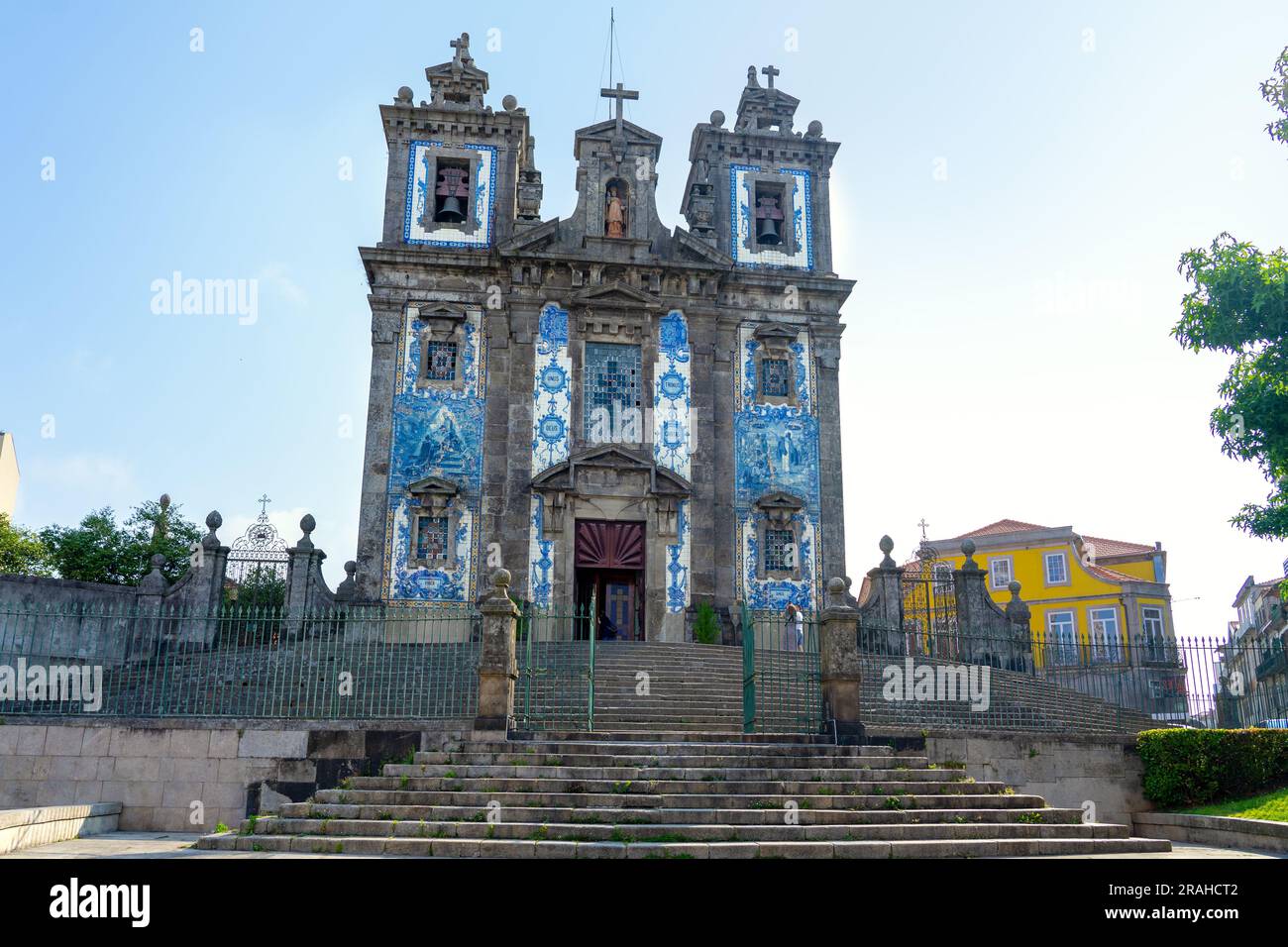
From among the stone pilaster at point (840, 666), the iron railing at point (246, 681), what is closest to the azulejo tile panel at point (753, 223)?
the iron railing at point (246, 681)

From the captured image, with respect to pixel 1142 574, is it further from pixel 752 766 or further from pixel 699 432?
pixel 752 766

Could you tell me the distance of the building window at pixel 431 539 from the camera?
21766 millimetres

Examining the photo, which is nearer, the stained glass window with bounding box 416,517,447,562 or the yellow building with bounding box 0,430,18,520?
the stained glass window with bounding box 416,517,447,562

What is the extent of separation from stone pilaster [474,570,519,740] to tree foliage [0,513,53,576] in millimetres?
20345

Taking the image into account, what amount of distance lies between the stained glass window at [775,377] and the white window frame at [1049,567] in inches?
871

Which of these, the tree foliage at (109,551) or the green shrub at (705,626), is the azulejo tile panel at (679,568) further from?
the tree foliage at (109,551)

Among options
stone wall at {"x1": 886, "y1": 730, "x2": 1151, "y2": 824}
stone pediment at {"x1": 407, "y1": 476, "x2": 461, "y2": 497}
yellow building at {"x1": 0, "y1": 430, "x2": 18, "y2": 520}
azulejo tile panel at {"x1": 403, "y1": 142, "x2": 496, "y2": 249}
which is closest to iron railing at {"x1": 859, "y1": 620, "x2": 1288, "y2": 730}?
stone wall at {"x1": 886, "y1": 730, "x2": 1151, "y2": 824}

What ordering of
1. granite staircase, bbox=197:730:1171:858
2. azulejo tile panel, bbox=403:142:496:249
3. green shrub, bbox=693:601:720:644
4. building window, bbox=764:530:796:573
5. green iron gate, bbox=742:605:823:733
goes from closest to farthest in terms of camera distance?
granite staircase, bbox=197:730:1171:858
green iron gate, bbox=742:605:823:733
green shrub, bbox=693:601:720:644
building window, bbox=764:530:796:573
azulejo tile panel, bbox=403:142:496:249

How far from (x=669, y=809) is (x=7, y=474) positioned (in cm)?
4016

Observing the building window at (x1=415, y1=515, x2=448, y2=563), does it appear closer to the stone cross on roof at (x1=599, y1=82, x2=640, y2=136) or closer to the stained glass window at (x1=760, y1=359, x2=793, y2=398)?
the stained glass window at (x1=760, y1=359, x2=793, y2=398)

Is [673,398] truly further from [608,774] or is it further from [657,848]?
[657,848]

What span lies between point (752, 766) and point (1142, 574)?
36407 mm

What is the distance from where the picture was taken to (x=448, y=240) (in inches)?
947

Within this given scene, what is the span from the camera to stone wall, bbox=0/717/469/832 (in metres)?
12.1
